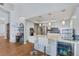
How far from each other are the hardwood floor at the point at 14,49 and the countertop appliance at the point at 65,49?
41cm

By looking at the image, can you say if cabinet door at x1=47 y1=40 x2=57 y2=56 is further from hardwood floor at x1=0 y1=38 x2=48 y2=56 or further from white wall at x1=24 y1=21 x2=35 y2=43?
white wall at x1=24 y1=21 x2=35 y2=43

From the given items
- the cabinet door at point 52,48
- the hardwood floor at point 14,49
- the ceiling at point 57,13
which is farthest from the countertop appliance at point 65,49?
the ceiling at point 57,13

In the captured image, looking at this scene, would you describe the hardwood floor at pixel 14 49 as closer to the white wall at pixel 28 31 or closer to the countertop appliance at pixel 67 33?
the white wall at pixel 28 31

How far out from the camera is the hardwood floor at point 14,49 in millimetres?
1833

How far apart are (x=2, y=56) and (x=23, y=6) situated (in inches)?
30.5

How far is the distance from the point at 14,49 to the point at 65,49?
736mm

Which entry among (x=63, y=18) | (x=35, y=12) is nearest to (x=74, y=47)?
(x=63, y=18)

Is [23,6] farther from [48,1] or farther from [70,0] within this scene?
[70,0]

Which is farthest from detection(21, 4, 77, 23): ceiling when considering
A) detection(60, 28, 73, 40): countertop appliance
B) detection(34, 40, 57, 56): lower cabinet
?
detection(34, 40, 57, 56): lower cabinet

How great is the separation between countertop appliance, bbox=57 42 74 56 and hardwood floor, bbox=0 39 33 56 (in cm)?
41

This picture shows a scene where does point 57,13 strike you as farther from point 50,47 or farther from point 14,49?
point 14,49

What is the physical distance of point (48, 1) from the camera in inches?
72.6

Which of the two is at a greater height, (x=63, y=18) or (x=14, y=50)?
(x=63, y=18)

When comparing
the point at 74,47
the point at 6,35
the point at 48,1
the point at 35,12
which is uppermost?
the point at 48,1
